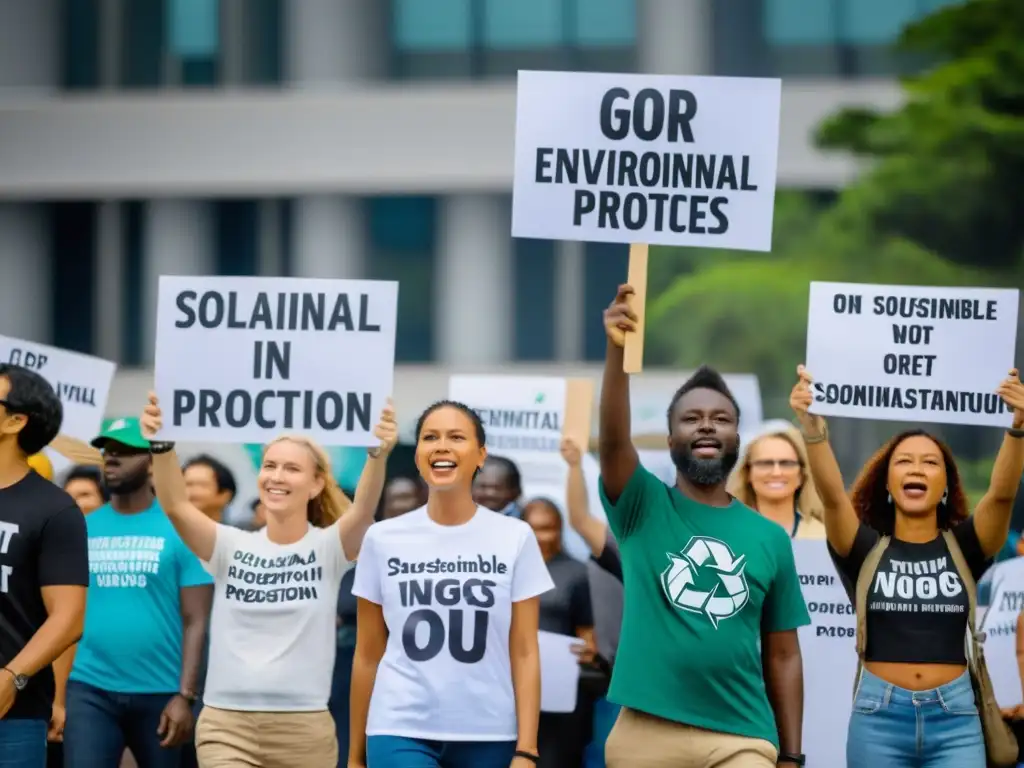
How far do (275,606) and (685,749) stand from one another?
1.85 meters

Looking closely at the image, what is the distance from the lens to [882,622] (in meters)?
6.58

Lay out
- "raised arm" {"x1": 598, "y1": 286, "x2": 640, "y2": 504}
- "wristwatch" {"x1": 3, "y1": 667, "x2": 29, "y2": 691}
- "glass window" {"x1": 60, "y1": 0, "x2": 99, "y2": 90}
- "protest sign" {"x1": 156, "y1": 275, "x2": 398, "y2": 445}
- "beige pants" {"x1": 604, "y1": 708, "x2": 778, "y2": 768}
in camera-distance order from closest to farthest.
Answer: "wristwatch" {"x1": 3, "y1": 667, "x2": 29, "y2": 691}, "beige pants" {"x1": 604, "y1": 708, "x2": 778, "y2": 768}, "raised arm" {"x1": 598, "y1": 286, "x2": 640, "y2": 504}, "protest sign" {"x1": 156, "y1": 275, "x2": 398, "y2": 445}, "glass window" {"x1": 60, "y1": 0, "x2": 99, "y2": 90}

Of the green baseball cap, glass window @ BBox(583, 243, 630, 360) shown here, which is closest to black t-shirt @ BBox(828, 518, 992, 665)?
the green baseball cap

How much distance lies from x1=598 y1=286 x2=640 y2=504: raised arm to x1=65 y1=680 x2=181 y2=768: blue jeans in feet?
8.76

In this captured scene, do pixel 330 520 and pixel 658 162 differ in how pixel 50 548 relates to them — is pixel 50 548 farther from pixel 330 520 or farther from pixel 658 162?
pixel 658 162

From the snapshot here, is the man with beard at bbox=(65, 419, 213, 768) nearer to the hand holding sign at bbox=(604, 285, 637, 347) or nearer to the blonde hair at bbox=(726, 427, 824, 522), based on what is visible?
the blonde hair at bbox=(726, 427, 824, 522)

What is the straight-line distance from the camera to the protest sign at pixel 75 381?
961cm

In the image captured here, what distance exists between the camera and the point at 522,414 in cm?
1077

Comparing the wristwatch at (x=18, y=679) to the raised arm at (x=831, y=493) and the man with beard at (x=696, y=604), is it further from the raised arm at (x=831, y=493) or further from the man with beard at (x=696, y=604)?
the raised arm at (x=831, y=493)

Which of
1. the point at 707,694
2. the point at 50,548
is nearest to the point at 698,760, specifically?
the point at 707,694

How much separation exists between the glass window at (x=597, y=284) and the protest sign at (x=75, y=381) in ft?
56.7

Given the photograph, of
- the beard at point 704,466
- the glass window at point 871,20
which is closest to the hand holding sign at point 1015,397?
the beard at point 704,466

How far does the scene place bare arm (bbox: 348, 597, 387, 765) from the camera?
20.6 ft

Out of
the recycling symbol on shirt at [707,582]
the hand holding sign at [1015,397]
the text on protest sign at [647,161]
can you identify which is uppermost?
the text on protest sign at [647,161]
